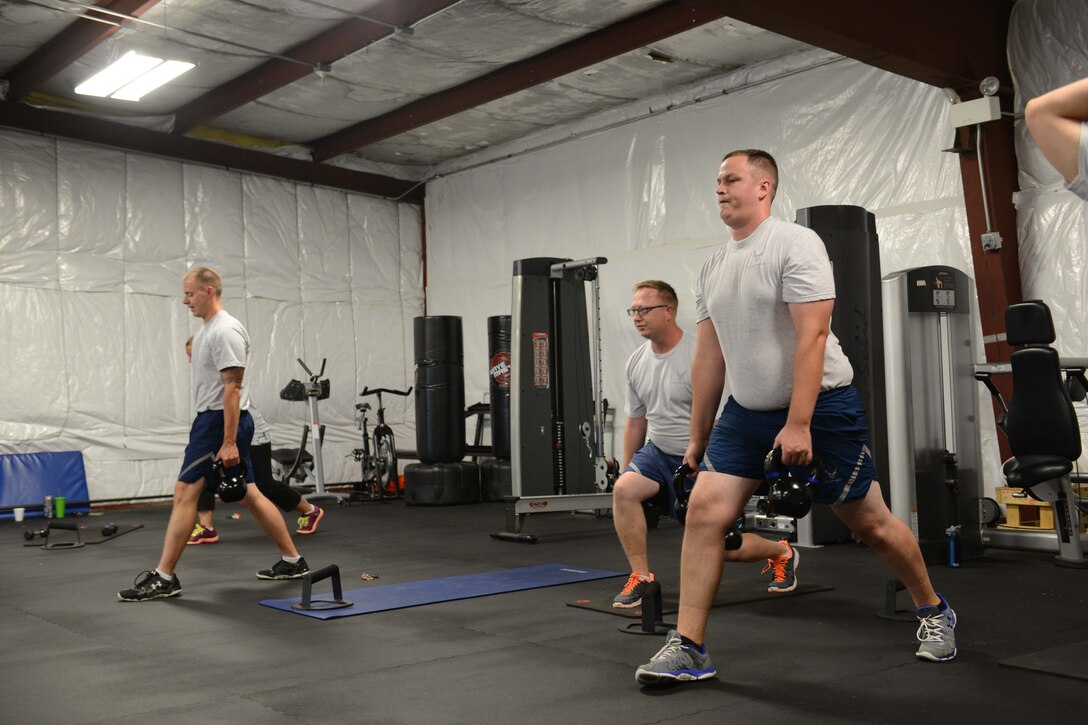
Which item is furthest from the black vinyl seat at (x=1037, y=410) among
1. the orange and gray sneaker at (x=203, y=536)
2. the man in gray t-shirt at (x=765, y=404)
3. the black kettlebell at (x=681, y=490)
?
the orange and gray sneaker at (x=203, y=536)

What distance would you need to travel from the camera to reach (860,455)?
106 inches

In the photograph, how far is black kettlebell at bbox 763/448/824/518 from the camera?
8.29ft

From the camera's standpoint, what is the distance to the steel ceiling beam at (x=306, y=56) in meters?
7.09

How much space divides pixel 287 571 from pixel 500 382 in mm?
4277

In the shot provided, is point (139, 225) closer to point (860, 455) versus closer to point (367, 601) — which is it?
point (367, 601)

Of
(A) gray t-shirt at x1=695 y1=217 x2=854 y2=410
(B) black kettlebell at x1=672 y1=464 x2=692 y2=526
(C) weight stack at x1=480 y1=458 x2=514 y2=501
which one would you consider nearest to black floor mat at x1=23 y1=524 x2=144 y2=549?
(C) weight stack at x1=480 y1=458 x2=514 y2=501

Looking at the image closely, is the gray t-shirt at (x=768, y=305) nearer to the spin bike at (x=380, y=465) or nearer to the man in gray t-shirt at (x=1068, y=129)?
the man in gray t-shirt at (x=1068, y=129)

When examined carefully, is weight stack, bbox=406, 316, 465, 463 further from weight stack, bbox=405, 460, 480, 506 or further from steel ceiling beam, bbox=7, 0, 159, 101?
steel ceiling beam, bbox=7, 0, 159, 101

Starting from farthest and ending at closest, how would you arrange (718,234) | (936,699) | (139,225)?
(139,225), (718,234), (936,699)

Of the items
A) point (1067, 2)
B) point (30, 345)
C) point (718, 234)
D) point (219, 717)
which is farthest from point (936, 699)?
point (30, 345)

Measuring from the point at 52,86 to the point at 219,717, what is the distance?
25.3ft

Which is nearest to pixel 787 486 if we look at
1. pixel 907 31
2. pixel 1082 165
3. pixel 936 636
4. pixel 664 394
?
pixel 936 636

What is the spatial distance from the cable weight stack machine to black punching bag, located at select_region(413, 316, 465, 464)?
2.17 m

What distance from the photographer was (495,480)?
9.07m
